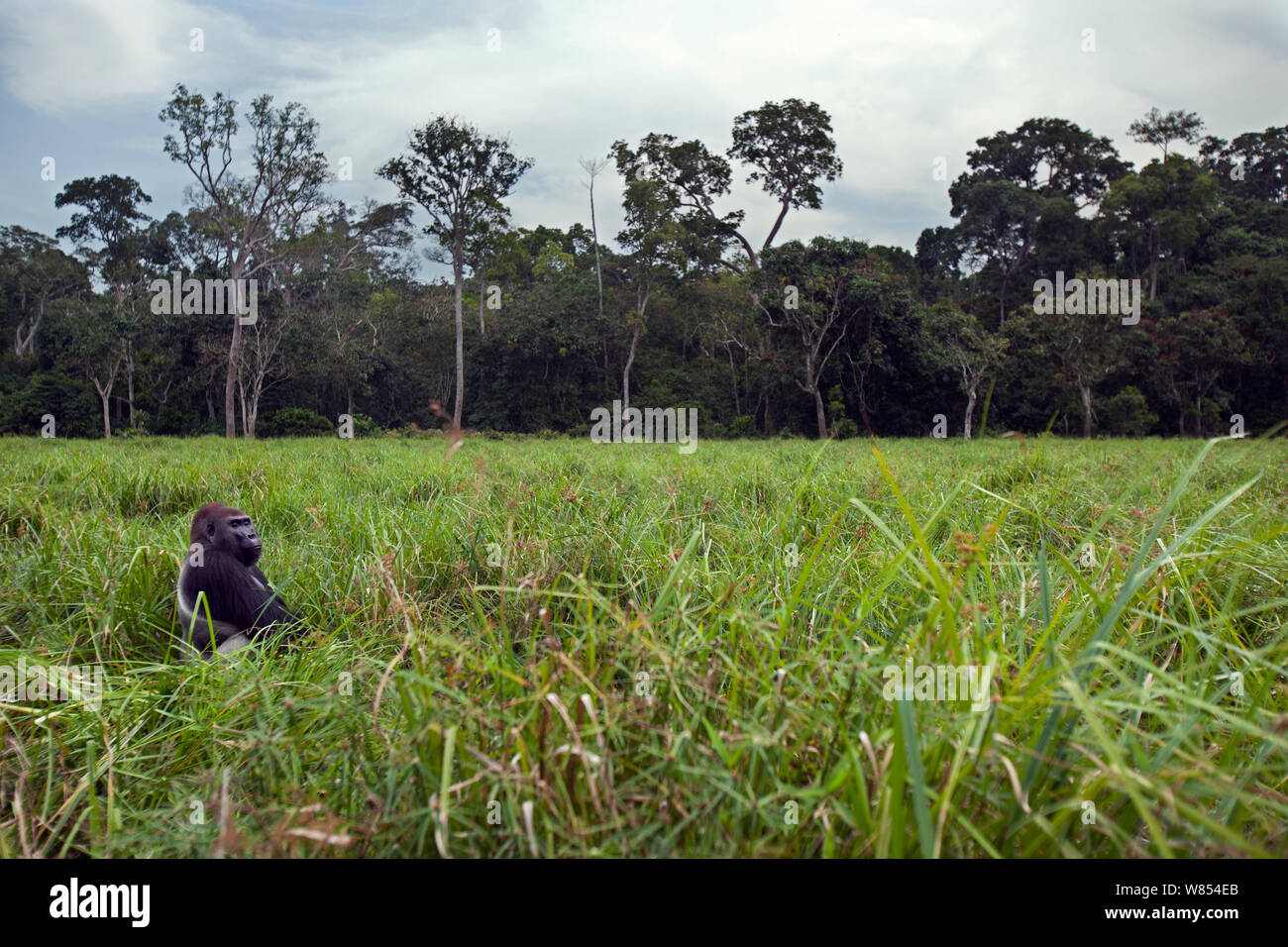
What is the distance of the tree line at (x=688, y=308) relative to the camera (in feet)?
61.4

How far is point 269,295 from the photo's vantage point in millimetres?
21391

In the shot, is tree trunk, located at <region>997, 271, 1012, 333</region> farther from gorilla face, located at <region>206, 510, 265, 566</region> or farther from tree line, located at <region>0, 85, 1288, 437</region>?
gorilla face, located at <region>206, 510, 265, 566</region>

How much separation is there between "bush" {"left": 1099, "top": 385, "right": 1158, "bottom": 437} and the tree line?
0.26 feet

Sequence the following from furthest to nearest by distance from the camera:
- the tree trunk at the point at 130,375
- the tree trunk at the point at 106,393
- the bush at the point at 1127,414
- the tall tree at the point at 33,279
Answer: the tall tree at the point at 33,279, the tree trunk at the point at 130,375, the tree trunk at the point at 106,393, the bush at the point at 1127,414

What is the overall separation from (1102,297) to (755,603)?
21.1 m

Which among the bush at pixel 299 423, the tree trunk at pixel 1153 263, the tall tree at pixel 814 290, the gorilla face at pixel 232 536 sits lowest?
the gorilla face at pixel 232 536

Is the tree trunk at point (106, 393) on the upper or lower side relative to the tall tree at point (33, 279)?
lower

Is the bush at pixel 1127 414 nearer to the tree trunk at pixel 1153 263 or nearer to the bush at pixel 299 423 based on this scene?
the tree trunk at pixel 1153 263

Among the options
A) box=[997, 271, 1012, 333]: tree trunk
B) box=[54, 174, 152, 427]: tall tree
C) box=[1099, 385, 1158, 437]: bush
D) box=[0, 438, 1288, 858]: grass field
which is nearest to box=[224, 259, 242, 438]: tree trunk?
box=[54, 174, 152, 427]: tall tree

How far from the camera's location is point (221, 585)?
6.18 ft

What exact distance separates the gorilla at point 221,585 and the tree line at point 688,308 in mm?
17019

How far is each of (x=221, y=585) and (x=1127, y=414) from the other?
21591 mm

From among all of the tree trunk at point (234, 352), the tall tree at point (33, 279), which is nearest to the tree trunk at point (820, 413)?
the tree trunk at point (234, 352)
